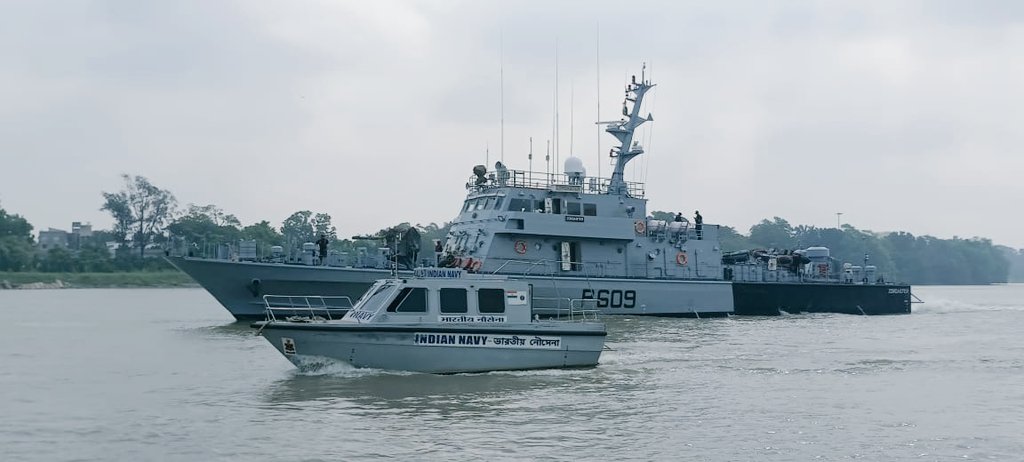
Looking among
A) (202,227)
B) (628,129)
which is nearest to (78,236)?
(202,227)

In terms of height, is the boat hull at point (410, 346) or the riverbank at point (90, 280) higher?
the riverbank at point (90, 280)

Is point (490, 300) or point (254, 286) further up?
point (254, 286)

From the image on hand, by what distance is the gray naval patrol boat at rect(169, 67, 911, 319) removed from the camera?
40.7 m

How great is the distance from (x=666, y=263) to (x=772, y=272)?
898 cm

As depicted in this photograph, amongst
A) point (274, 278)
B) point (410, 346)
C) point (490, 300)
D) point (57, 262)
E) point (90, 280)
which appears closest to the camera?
point (410, 346)

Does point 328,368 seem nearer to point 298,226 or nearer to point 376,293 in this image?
point 376,293

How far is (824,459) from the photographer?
51.1ft

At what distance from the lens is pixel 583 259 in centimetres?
4572

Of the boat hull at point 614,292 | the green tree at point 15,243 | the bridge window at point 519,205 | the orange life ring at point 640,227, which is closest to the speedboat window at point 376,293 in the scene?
the boat hull at point 614,292

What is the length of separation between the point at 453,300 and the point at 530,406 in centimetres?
434

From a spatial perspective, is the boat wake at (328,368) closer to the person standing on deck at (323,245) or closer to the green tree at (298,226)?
the person standing on deck at (323,245)

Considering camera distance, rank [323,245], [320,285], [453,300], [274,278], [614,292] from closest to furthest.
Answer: [453,300]
[274,278]
[320,285]
[323,245]
[614,292]

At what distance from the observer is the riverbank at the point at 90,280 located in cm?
11107

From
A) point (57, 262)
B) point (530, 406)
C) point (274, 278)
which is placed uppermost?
point (57, 262)
